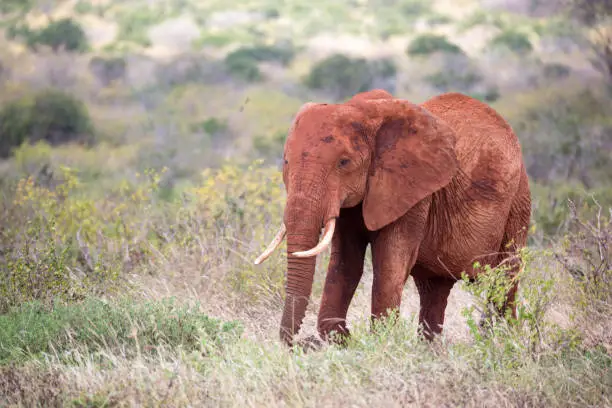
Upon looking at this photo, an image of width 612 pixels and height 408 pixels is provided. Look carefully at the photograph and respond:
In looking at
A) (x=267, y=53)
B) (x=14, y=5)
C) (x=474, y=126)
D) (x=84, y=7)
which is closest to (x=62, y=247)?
(x=474, y=126)

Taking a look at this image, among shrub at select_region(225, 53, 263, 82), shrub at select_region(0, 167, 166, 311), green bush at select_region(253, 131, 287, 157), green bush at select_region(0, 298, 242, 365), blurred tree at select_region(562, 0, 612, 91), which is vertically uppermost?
green bush at select_region(0, 298, 242, 365)

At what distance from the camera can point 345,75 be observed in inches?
1241

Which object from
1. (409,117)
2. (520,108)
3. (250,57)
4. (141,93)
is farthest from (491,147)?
(250,57)

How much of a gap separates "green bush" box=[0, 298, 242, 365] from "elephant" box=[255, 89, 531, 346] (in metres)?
0.78

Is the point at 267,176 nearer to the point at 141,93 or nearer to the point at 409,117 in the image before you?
the point at 409,117

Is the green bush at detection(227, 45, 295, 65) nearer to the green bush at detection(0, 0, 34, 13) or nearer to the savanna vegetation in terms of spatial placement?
the savanna vegetation

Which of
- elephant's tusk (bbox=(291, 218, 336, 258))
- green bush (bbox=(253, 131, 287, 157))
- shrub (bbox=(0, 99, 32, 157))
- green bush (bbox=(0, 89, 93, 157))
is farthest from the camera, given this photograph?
green bush (bbox=(0, 89, 93, 157))

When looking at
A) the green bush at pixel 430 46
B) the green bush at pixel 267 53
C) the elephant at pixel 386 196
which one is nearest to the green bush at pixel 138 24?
the green bush at pixel 267 53

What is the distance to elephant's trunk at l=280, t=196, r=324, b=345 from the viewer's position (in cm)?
579

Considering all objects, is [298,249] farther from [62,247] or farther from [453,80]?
[453,80]

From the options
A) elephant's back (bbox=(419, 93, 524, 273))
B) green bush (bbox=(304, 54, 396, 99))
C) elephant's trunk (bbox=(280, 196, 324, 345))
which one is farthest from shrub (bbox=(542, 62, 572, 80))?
elephant's trunk (bbox=(280, 196, 324, 345))

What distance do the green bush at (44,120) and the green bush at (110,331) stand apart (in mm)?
19179

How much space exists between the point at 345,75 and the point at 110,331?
25.8 metres

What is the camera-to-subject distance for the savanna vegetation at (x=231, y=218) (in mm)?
5410
